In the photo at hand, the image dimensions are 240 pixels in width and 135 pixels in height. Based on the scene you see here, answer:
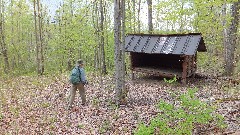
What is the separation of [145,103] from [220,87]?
4.30 m

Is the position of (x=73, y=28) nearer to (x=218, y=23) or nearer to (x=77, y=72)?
(x=218, y=23)

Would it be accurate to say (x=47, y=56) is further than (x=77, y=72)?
Yes

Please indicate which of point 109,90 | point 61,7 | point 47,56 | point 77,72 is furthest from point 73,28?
point 77,72

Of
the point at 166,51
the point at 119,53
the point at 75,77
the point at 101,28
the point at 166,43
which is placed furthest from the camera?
the point at 101,28

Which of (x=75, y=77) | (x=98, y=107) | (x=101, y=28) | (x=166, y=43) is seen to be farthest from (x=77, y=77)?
(x=101, y=28)

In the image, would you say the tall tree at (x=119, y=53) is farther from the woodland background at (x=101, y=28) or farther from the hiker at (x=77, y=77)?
the woodland background at (x=101, y=28)

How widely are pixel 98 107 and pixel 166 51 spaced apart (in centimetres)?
526

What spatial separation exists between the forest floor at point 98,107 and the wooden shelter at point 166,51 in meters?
0.73

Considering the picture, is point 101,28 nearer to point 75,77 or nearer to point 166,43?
point 166,43

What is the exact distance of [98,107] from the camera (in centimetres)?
1081

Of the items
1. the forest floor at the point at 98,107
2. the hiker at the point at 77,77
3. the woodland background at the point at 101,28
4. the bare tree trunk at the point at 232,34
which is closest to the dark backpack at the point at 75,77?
the hiker at the point at 77,77

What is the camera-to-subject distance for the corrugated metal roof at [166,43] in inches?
537

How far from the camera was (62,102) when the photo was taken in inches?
483

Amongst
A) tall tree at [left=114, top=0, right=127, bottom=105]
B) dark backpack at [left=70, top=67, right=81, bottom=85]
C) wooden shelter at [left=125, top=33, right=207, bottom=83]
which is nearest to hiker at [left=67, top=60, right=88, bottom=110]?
dark backpack at [left=70, top=67, right=81, bottom=85]
